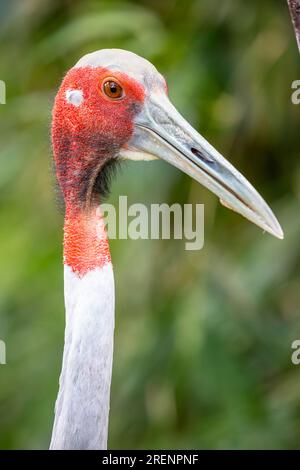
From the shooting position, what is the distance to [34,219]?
4496mm

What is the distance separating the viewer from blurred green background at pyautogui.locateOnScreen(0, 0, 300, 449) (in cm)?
420

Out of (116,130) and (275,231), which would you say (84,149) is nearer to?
(116,130)

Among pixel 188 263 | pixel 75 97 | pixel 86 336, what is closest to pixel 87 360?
pixel 86 336

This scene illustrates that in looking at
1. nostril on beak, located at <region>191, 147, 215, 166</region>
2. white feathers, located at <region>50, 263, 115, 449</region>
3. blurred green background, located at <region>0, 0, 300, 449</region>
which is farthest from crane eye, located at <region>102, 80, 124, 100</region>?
blurred green background, located at <region>0, 0, 300, 449</region>

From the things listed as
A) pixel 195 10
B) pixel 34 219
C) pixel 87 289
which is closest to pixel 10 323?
pixel 34 219

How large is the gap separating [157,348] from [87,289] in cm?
229

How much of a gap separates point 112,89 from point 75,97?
7 centimetres

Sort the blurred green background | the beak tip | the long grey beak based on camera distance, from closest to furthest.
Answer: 1. the beak tip
2. the long grey beak
3. the blurred green background

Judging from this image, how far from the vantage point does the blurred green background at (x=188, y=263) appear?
4.20m

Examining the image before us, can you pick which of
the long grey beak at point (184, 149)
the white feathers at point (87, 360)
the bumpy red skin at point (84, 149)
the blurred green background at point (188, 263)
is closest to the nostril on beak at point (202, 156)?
the long grey beak at point (184, 149)

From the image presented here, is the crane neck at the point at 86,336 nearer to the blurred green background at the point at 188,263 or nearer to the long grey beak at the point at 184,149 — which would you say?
the long grey beak at the point at 184,149

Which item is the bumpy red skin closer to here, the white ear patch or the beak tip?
the white ear patch

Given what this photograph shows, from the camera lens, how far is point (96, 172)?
2.09 meters

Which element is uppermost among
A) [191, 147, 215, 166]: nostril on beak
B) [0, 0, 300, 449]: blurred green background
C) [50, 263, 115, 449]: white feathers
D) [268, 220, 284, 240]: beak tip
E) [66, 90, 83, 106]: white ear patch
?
[0, 0, 300, 449]: blurred green background
